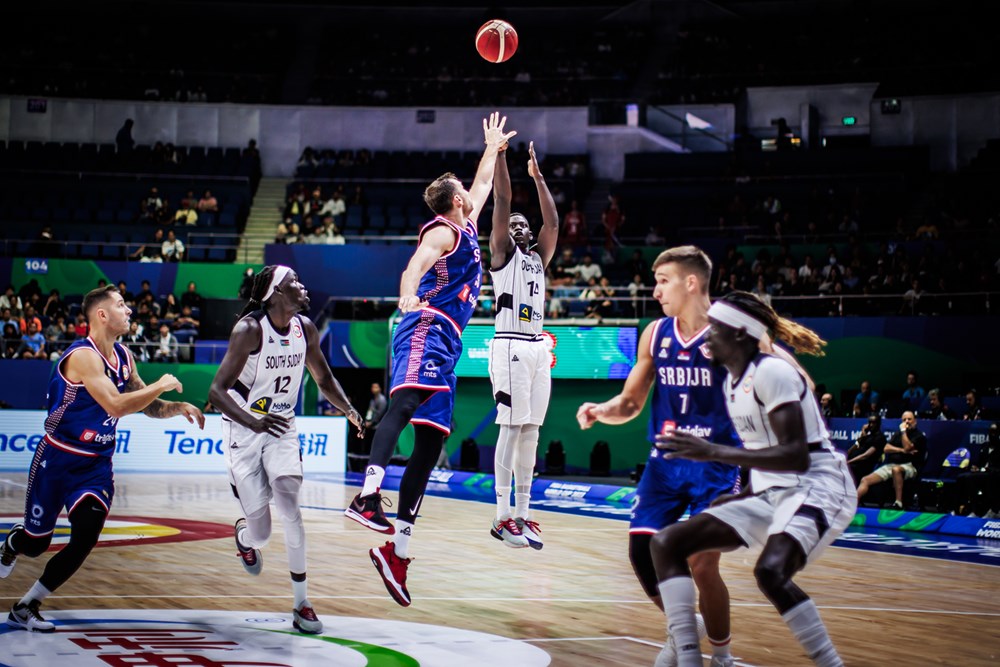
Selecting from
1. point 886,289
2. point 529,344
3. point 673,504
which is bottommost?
point 673,504

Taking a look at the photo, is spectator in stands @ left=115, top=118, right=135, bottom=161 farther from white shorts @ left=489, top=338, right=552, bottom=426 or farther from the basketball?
white shorts @ left=489, top=338, right=552, bottom=426

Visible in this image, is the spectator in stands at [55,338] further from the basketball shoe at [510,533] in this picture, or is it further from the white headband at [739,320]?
the white headband at [739,320]

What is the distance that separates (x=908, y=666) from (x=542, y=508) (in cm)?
1061

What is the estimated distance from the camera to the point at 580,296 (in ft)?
77.5

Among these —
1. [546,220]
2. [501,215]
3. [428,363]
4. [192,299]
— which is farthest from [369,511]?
[192,299]

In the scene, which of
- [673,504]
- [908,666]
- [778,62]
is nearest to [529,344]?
[673,504]

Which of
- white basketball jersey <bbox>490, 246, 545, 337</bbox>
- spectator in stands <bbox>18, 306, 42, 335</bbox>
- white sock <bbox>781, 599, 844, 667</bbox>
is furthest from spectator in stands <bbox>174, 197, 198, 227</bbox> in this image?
white sock <bbox>781, 599, 844, 667</bbox>

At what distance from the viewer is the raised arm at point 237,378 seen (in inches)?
271

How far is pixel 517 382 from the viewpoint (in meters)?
9.29

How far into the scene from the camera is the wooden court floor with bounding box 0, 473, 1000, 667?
6.87 metres

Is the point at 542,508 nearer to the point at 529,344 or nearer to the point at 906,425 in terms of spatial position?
the point at 906,425

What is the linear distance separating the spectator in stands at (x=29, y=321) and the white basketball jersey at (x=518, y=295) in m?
17.2

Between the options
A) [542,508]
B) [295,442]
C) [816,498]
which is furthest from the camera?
[542,508]

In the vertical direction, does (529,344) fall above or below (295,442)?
above
